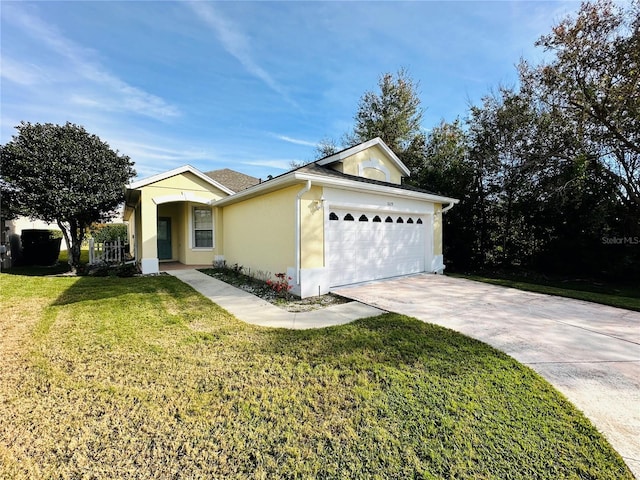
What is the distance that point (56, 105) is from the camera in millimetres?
10352

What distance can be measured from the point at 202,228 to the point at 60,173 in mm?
5339

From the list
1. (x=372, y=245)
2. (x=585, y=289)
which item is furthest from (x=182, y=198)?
(x=585, y=289)

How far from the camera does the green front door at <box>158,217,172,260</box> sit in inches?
590

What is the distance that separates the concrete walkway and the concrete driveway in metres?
0.65

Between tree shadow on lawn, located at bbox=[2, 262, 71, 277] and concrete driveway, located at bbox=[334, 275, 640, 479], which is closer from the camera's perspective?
concrete driveway, located at bbox=[334, 275, 640, 479]

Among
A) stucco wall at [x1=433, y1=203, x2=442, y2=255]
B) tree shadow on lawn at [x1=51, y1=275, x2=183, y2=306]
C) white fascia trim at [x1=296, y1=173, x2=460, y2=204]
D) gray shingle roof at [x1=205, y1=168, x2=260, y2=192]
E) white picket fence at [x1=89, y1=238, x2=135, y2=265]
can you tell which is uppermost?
gray shingle roof at [x1=205, y1=168, x2=260, y2=192]

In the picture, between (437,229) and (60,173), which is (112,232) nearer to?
(60,173)

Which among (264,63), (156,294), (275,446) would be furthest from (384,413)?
(264,63)

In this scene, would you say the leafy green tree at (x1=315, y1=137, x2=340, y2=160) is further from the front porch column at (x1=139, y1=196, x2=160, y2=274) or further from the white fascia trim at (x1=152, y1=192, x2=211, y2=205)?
the front porch column at (x1=139, y1=196, x2=160, y2=274)

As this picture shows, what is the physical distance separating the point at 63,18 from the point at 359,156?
8857 mm

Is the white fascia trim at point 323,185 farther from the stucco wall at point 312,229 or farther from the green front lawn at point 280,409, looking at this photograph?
the green front lawn at point 280,409

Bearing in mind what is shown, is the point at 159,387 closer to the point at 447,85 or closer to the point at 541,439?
the point at 541,439

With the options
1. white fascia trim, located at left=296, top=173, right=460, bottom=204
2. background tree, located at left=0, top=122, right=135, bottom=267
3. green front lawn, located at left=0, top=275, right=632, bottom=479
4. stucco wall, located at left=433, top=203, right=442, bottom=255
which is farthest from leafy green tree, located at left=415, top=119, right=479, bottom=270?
background tree, located at left=0, top=122, right=135, bottom=267

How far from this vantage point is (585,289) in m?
9.77
